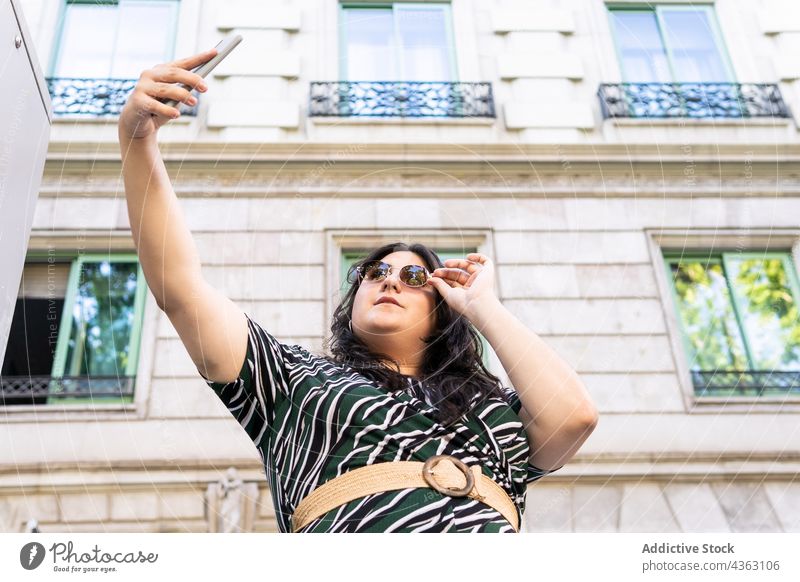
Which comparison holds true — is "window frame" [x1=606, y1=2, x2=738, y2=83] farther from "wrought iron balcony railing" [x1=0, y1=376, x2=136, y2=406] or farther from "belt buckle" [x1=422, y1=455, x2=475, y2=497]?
"belt buckle" [x1=422, y1=455, x2=475, y2=497]

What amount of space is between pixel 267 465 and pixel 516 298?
3.01 metres

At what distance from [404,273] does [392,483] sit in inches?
20.5

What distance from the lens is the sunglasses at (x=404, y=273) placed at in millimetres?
1378

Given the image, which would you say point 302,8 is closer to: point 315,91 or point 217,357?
point 315,91

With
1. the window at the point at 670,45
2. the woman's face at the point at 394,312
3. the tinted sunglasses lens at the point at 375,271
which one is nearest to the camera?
the woman's face at the point at 394,312

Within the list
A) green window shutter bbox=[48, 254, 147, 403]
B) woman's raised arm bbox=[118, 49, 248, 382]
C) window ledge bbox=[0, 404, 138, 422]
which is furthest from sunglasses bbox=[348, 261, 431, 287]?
green window shutter bbox=[48, 254, 147, 403]

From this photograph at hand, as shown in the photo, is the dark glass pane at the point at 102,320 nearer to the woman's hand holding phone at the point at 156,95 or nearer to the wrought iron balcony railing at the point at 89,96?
the wrought iron balcony railing at the point at 89,96

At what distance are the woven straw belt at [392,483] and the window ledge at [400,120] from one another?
3.75m

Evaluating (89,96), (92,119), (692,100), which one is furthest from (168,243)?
(692,100)

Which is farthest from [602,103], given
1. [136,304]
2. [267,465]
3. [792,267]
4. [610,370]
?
[267,465]

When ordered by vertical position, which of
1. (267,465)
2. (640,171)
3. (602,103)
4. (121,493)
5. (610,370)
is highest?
(602,103)

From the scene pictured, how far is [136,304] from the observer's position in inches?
159

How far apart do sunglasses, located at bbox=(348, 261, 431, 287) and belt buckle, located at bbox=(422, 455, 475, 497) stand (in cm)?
44

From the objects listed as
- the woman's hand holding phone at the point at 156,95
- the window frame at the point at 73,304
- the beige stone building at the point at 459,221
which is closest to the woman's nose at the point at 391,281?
the woman's hand holding phone at the point at 156,95
